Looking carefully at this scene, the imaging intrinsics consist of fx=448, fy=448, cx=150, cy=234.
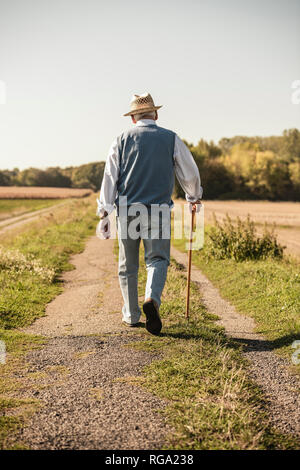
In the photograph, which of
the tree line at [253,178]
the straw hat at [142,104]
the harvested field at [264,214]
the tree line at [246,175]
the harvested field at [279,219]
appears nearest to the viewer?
the straw hat at [142,104]

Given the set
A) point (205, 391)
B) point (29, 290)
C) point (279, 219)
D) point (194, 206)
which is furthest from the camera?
point (279, 219)

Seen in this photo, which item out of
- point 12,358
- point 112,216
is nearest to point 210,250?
point 112,216

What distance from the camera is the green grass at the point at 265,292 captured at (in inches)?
216

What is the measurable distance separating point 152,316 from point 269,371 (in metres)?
1.30

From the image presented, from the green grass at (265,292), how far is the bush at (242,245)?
11.4 inches

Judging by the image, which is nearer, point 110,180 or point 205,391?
point 205,391

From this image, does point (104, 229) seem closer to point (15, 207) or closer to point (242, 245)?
point (242, 245)

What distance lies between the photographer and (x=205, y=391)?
11.2 ft

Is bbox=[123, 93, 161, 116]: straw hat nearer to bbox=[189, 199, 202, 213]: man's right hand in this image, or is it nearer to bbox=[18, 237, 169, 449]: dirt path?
bbox=[189, 199, 202, 213]: man's right hand

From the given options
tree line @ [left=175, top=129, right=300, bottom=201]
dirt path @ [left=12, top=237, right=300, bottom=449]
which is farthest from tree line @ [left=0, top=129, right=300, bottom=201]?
dirt path @ [left=12, top=237, right=300, bottom=449]

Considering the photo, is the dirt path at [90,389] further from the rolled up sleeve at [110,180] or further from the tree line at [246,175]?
the tree line at [246,175]

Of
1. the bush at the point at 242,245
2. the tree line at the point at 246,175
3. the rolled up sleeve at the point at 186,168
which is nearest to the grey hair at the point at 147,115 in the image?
the rolled up sleeve at the point at 186,168

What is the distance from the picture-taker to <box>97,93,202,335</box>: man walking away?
16.3ft

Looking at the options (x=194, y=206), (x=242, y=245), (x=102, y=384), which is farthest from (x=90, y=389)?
(x=242, y=245)
